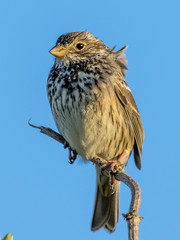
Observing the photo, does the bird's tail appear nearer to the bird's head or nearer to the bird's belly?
the bird's belly

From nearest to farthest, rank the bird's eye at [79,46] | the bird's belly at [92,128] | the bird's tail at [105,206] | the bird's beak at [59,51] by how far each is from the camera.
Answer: the bird's belly at [92,128]
the bird's beak at [59,51]
the bird's eye at [79,46]
the bird's tail at [105,206]

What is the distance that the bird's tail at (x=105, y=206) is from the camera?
559 cm

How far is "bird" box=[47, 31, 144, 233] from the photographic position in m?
4.61

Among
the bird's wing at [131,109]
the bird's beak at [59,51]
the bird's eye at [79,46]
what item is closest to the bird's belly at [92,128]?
the bird's wing at [131,109]

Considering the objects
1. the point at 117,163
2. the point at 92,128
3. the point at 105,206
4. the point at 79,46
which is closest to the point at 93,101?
the point at 92,128

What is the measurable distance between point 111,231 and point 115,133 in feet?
4.47

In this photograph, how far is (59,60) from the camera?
4.91 metres

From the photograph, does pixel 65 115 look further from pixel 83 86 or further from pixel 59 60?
pixel 59 60

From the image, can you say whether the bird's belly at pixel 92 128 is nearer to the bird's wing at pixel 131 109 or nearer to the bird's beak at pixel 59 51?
the bird's wing at pixel 131 109

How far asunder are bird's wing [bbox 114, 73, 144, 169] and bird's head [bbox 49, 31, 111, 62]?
1.19 ft

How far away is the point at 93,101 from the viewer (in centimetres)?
460

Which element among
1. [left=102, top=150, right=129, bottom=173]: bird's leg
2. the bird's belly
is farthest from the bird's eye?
[left=102, top=150, right=129, bottom=173]: bird's leg

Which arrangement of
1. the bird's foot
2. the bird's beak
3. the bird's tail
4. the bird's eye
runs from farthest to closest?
the bird's tail < the bird's eye < the bird's beak < the bird's foot

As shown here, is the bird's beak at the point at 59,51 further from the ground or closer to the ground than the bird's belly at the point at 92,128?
further from the ground
